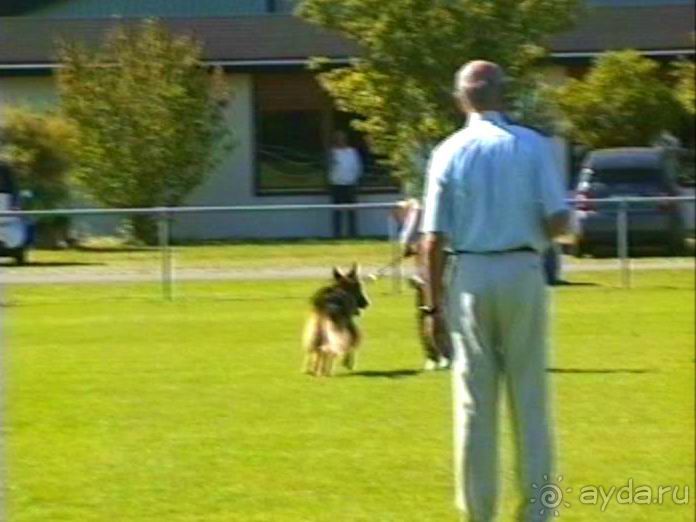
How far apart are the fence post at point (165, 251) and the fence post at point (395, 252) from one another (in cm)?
207

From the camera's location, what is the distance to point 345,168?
1898 centimetres

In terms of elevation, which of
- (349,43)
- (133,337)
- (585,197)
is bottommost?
(133,337)

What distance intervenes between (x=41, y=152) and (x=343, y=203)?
3087mm

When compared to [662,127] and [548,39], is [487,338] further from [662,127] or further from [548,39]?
[548,39]

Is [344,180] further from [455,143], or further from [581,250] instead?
[455,143]

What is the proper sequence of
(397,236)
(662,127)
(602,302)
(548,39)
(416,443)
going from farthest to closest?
(397,236) < (602,302) < (548,39) < (662,127) < (416,443)

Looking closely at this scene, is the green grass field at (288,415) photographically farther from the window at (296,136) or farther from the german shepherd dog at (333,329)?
the window at (296,136)

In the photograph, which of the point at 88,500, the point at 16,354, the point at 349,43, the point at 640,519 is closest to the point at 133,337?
the point at 16,354

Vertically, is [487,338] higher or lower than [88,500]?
higher

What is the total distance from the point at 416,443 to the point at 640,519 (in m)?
2.13

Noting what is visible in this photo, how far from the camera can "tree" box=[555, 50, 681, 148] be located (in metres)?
11.4

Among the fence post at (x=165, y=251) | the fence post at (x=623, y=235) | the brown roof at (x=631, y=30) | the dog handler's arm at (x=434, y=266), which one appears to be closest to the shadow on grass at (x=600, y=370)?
the brown roof at (x=631, y=30)

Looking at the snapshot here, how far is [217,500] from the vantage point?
25.6 feet

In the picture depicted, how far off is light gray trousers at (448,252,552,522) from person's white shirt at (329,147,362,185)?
465 inches
